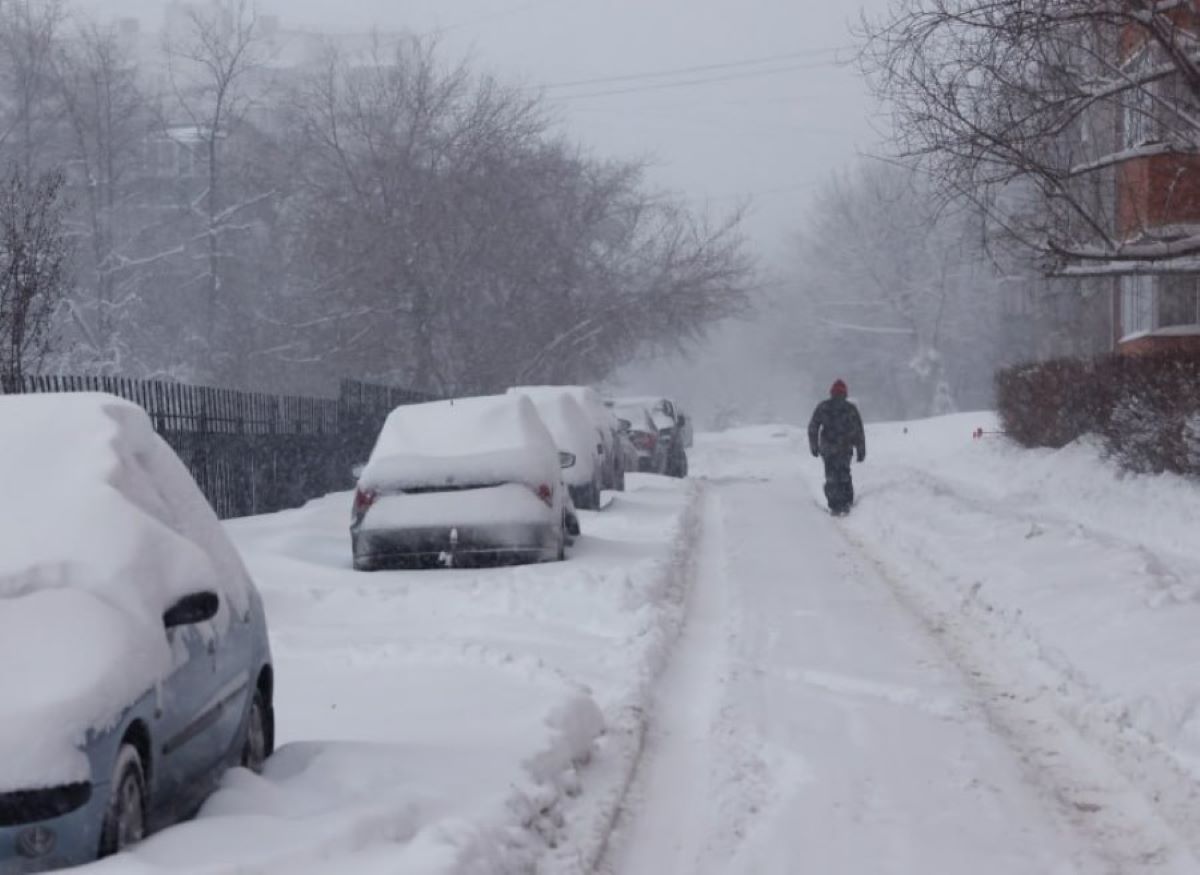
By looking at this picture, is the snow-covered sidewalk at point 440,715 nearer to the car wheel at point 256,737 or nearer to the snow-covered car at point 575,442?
the car wheel at point 256,737

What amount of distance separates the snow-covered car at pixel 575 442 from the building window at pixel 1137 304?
9978 millimetres

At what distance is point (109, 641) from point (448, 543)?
30.0ft

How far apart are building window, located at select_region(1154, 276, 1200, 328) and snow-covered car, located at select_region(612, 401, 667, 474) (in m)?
10.0

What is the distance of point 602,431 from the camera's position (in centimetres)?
2373

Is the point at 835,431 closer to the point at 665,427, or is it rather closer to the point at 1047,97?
the point at 1047,97

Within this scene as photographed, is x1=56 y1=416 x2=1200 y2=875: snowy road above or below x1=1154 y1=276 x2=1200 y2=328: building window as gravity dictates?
below

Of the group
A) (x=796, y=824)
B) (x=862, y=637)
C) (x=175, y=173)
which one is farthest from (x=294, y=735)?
(x=175, y=173)

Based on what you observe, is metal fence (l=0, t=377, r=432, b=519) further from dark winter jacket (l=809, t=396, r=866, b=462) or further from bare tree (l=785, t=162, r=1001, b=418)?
bare tree (l=785, t=162, r=1001, b=418)

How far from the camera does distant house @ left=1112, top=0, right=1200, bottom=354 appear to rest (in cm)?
1497

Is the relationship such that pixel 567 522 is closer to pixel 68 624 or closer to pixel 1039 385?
pixel 68 624

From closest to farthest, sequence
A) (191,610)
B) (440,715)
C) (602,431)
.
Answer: (191,610), (440,715), (602,431)

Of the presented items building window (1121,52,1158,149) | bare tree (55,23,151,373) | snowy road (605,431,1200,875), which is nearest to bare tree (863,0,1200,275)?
building window (1121,52,1158,149)

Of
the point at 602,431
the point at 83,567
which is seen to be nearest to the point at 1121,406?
the point at 602,431

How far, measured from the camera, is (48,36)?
4403 centimetres
